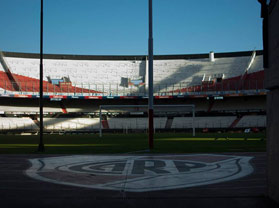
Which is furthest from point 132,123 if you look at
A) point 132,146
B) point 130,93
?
point 132,146

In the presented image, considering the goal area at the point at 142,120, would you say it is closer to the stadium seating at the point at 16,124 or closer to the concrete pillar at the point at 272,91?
the stadium seating at the point at 16,124

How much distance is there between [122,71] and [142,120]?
13521 millimetres

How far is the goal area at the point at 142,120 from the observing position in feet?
176

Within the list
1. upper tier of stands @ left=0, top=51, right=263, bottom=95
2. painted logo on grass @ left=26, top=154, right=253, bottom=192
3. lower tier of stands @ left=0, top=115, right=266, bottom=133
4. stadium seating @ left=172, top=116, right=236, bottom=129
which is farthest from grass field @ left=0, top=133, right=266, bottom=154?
upper tier of stands @ left=0, top=51, right=263, bottom=95

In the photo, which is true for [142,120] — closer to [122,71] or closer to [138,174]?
[122,71]

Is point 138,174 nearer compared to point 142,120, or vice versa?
point 138,174

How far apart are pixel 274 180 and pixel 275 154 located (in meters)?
0.46

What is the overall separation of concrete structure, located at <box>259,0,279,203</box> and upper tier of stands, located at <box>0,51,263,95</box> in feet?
167

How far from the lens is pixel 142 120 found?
55594 millimetres

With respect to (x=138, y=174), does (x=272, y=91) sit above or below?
above

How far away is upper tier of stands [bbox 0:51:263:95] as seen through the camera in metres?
57.3

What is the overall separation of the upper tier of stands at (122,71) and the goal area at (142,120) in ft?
12.5

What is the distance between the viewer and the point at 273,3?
5020mm

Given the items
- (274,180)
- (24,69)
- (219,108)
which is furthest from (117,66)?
(274,180)
